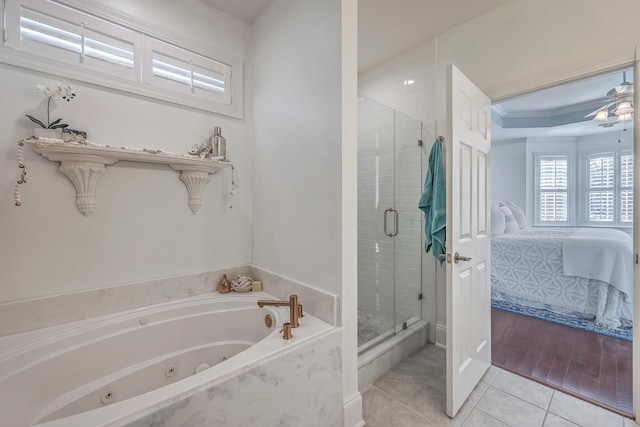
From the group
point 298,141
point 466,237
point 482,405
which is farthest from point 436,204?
point 482,405

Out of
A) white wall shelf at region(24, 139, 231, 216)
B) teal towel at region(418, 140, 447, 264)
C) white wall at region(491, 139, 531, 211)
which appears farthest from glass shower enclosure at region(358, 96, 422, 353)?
white wall at region(491, 139, 531, 211)

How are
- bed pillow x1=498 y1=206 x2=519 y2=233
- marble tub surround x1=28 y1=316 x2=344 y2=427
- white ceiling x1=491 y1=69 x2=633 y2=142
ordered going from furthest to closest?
1. bed pillow x1=498 y1=206 x2=519 y2=233
2. white ceiling x1=491 y1=69 x2=633 y2=142
3. marble tub surround x1=28 y1=316 x2=344 y2=427

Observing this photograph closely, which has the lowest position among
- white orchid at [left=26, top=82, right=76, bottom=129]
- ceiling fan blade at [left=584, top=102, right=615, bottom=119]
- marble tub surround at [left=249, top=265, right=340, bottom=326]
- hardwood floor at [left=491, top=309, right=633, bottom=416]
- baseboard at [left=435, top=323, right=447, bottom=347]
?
hardwood floor at [left=491, top=309, right=633, bottom=416]

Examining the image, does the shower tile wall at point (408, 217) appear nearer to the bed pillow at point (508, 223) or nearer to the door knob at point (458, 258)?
the door knob at point (458, 258)

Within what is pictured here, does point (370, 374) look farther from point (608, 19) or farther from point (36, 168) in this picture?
point (608, 19)

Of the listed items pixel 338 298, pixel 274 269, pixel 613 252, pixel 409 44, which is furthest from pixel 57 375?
pixel 613 252

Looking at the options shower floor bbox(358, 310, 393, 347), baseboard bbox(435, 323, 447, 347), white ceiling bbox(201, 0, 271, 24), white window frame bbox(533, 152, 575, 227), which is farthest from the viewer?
white window frame bbox(533, 152, 575, 227)

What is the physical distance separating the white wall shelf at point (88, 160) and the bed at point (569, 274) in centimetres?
396

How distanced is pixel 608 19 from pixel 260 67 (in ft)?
7.30

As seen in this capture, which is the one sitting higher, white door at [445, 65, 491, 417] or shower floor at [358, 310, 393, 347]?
white door at [445, 65, 491, 417]

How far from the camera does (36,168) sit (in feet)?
4.73

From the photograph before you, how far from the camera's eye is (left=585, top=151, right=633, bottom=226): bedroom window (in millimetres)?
5258

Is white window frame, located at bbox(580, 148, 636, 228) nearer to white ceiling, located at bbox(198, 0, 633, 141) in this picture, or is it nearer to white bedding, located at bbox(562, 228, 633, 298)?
white ceiling, located at bbox(198, 0, 633, 141)

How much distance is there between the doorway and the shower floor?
3.03 ft
